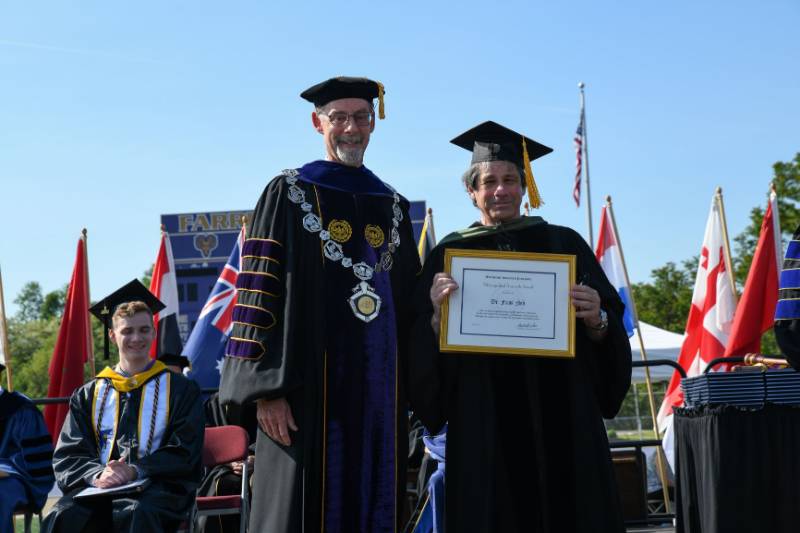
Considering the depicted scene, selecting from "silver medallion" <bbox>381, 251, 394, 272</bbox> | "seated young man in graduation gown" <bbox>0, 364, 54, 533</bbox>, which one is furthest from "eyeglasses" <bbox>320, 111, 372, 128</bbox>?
"seated young man in graduation gown" <bbox>0, 364, 54, 533</bbox>

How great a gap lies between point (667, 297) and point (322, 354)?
115ft

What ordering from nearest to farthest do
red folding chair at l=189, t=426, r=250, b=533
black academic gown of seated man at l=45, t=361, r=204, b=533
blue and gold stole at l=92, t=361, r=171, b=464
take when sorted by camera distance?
black academic gown of seated man at l=45, t=361, r=204, b=533
blue and gold stole at l=92, t=361, r=171, b=464
red folding chair at l=189, t=426, r=250, b=533

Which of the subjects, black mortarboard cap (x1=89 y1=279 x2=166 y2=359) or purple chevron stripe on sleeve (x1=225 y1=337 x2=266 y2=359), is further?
black mortarboard cap (x1=89 y1=279 x2=166 y2=359)

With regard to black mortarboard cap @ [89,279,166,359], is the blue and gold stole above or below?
below

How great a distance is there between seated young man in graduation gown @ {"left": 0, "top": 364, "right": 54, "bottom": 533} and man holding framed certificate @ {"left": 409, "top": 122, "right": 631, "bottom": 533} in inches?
123

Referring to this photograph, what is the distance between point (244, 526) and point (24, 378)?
163ft

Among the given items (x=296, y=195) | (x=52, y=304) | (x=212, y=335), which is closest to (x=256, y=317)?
(x=296, y=195)

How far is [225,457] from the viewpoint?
5871 mm

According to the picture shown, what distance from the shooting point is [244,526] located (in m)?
5.69

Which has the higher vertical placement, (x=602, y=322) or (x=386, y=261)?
(x=386, y=261)

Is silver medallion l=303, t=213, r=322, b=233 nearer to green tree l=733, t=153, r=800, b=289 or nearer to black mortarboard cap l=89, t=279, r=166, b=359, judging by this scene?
black mortarboard cap l=89, t=279, r=166, b=359

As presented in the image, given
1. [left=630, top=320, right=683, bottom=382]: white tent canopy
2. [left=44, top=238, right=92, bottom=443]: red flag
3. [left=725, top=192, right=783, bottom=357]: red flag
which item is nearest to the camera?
[left=725, top=192, right=783, bottom=357]: red flag

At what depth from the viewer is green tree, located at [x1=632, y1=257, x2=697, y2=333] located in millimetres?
36406

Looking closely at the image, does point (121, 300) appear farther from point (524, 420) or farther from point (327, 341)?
point (524, 420)
